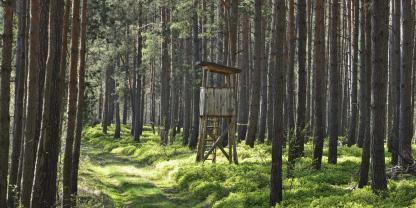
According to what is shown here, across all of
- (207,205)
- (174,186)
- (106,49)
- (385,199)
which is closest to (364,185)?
(385,199)

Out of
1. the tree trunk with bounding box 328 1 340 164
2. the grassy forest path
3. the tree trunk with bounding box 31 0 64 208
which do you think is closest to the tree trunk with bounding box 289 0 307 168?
the tree trunk with bounding box 328 1 340 164

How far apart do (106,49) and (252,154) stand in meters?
20.3

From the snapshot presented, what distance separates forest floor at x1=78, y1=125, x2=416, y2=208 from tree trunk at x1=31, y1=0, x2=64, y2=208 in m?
1.90

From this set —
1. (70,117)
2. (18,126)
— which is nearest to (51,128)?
(70,117)

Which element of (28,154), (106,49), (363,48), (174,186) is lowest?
(174,186)

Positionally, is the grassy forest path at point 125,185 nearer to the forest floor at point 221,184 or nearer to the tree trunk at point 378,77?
the forest floor at point 221,184

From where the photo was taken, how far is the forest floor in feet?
37.3

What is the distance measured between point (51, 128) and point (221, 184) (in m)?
6.41

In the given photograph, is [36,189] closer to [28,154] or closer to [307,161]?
[28,154]

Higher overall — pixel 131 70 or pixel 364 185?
pixel 131 70

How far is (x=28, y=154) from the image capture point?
10.1 meters

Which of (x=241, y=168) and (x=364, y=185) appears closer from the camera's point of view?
(x=364, y=185)

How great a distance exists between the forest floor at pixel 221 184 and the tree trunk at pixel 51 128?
1905 mm

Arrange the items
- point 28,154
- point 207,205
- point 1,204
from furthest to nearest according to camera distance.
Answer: point 207,205 → point 28,154 → point 1,204
